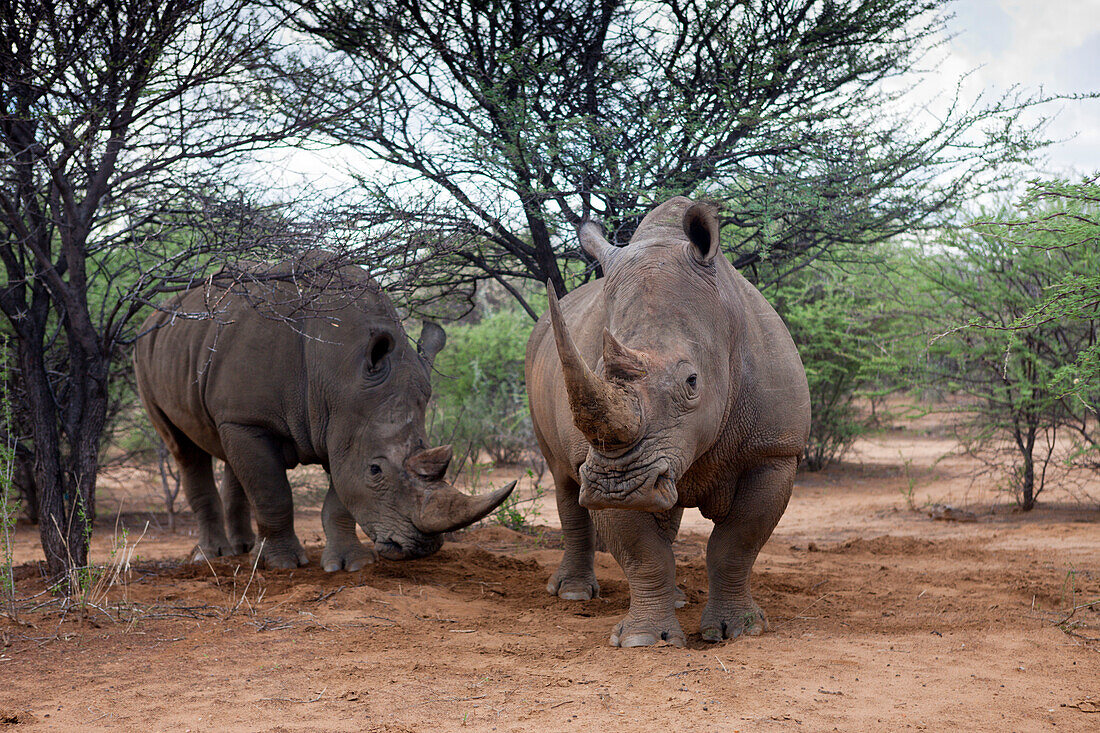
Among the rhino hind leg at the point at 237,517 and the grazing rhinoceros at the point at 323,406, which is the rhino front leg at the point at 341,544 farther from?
the rhino hind leg at the point at 237,517

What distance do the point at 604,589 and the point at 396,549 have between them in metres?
1.33

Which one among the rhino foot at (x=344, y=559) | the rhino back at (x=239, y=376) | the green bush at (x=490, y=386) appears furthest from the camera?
the green bush at (x=490, y=386)

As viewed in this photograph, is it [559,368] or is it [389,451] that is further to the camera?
[389,451]

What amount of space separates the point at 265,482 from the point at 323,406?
0.71 m

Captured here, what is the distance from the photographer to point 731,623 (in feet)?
15.4

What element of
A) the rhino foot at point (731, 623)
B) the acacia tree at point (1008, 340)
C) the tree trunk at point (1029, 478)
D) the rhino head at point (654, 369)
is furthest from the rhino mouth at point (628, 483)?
the tree trunk at point (1029, 478)

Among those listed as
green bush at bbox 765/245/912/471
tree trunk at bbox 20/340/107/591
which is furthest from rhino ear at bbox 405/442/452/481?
green bush at bbox 765/245/912/471

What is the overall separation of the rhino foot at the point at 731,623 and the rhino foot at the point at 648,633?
8.1 inches

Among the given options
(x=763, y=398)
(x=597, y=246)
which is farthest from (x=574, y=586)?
(x=597, y=246)

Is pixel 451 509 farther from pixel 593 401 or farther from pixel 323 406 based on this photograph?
pixel 593 401

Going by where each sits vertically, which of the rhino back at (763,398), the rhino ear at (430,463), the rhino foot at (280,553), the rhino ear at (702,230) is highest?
the rhino ear at (702,230)

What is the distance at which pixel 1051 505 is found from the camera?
34.9ft

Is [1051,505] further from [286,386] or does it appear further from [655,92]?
[286,386]

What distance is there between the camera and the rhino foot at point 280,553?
6891mm
